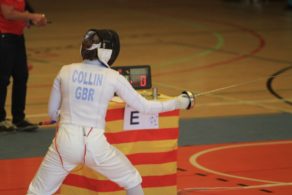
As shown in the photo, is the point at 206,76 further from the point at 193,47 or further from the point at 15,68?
the point at 15,68

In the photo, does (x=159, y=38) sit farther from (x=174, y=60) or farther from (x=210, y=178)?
(x=210, y=178)

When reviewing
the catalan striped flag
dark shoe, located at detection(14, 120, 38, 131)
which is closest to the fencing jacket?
the catalan striped flag

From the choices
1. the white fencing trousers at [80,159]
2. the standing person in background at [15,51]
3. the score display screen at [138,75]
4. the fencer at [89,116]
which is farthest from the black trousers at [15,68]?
the white fencing trousers at [80,159]

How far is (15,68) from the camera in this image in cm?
848

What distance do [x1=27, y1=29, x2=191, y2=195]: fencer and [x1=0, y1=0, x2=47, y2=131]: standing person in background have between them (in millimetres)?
2849

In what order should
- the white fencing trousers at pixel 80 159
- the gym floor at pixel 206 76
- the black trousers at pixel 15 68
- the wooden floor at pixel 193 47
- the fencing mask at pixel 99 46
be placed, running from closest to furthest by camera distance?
the white fencing trousers at pixel 80 159, the fencing mask at pixel 99 46, the gym floor at pixel 206 76, the black trousers at pixel 15 68, the wooden floor at pixel 193 47

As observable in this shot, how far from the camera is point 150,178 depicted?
19.9 feet

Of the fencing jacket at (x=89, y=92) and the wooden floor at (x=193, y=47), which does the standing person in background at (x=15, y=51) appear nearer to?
the wooden floor at (x=193, y=47)

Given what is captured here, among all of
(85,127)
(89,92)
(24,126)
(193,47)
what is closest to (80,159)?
(85,127)

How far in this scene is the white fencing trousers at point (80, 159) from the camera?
5.23 m

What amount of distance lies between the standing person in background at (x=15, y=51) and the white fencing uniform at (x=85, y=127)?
290 cm

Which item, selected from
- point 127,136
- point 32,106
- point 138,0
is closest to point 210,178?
point 127,136

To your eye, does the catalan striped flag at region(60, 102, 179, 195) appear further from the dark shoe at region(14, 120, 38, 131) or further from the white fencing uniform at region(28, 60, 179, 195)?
the dark shoe at region(14, 120, 38, 131)

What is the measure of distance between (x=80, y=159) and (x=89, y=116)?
0.98ft
